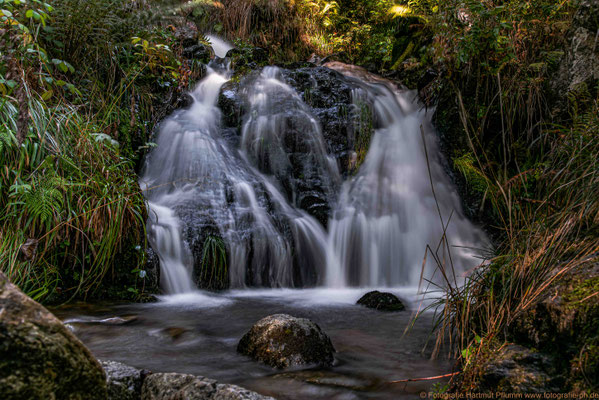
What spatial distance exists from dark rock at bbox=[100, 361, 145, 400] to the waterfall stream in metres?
2.30

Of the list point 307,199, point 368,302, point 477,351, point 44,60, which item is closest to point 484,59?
point 307,199

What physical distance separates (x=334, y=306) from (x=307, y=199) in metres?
2.25

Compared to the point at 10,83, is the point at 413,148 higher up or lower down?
higher up

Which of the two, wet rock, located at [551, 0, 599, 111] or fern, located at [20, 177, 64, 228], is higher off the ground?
wet rock, located at [551, 0, 599, 111]

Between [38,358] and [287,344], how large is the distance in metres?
1.51

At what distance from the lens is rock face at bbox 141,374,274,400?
1.70m

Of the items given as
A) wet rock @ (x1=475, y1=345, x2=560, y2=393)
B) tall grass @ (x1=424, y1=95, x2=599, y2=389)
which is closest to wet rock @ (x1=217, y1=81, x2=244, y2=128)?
tall grass @ (x1=424, y1=95, x2=599, y2=389)

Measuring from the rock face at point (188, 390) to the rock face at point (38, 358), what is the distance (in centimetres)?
59

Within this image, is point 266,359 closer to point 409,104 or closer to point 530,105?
point 530,105

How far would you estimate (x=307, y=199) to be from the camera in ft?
19.5

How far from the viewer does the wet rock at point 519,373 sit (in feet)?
5.11

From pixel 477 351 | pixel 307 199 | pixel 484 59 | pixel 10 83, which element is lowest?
pixel 477 351

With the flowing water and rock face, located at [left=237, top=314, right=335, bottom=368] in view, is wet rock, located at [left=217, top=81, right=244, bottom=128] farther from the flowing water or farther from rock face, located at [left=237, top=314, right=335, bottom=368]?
rock face, located at [left=237, top=314, right=335, bottom=368]

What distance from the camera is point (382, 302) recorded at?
3838 mm
